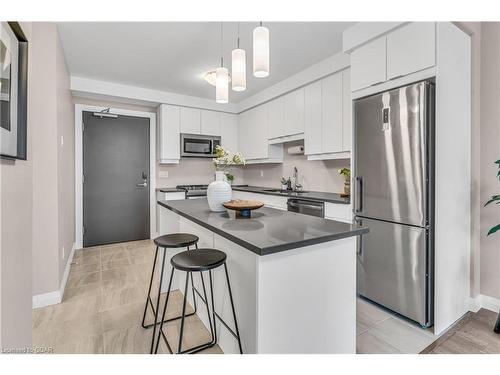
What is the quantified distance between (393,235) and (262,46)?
1715mm

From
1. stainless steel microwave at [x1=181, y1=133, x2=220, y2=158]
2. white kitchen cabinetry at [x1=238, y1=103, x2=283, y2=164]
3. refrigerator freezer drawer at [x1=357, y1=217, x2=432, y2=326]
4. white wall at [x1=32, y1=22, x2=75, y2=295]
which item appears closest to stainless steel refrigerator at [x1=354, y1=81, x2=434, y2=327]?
refrigerator freezer drawer at [x1=357, y1=217, x2=432, y2=326]

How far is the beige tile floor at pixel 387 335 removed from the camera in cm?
178

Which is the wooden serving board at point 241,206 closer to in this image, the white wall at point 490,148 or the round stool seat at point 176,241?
the round stool seat at point 176,241

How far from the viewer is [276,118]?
4078 millimetres

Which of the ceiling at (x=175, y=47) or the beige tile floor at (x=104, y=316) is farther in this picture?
the ceiling at (x=175, y=47)

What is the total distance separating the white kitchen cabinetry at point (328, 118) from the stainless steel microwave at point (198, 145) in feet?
6.18

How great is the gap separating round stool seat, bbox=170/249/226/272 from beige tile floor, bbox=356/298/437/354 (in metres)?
1.14

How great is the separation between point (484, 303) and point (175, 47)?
376cm

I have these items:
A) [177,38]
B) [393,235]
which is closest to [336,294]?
[393,235]

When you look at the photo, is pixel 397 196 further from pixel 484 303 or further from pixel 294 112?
pixel 294 112

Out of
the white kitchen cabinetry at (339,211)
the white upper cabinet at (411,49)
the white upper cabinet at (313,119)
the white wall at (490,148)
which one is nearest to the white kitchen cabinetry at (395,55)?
the white upper cabinet at (411,49)

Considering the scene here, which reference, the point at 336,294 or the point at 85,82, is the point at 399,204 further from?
the point at 85,82

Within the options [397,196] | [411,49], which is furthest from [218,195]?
[411,49]
